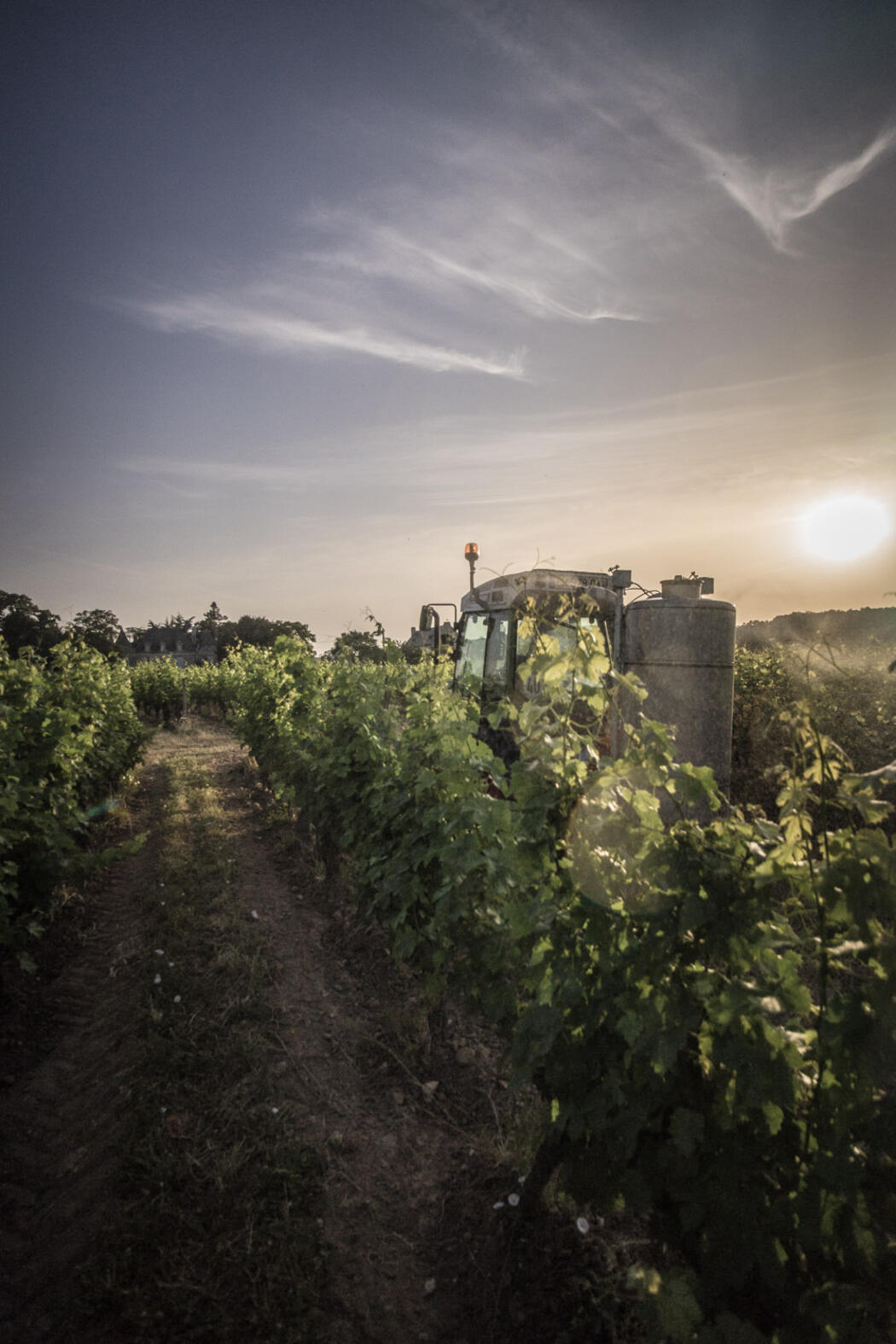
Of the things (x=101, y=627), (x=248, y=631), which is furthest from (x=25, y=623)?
(x=248, y=631)

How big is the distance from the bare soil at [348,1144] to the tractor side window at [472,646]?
Answer: 3372mm

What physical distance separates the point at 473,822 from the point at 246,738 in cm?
1105

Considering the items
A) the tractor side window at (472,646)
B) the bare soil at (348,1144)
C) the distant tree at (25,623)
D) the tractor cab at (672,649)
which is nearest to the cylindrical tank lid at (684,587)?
the tractor cab at (672,649)

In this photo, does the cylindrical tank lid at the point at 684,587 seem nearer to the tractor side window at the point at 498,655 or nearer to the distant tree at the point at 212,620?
the tractor side window at the point at 498,655

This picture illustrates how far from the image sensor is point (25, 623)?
168ft

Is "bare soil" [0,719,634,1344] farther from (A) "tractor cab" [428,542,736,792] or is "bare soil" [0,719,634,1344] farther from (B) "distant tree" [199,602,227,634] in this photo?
(B) "distant tree" [199,602,227,634]

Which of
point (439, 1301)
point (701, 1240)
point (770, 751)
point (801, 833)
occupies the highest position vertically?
point (801, 833)

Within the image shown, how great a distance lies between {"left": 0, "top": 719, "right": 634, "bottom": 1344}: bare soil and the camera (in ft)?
8.21

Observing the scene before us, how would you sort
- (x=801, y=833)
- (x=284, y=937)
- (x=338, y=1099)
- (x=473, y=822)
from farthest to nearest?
1. (x=284, y=937)
2. (x=338, y=1099)
3. (x=473, y=822)
4. (x=801, y=833)

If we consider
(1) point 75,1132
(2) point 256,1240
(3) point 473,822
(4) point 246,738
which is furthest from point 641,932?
(4) point 246,738

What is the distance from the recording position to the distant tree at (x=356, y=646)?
973 cm

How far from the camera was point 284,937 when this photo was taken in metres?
5.66

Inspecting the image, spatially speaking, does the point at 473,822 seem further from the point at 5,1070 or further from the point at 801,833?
the point at 5,1070

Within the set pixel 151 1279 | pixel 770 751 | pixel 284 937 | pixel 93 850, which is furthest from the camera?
pixel 770 751
